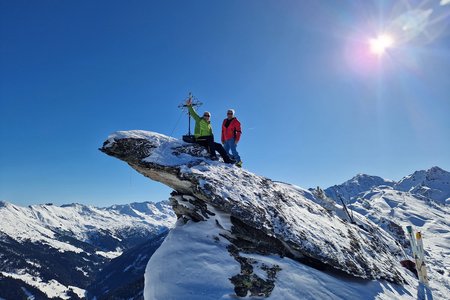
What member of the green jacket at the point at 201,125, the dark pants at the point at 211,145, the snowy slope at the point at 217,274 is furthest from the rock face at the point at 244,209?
the green jacket at the point at 201,125

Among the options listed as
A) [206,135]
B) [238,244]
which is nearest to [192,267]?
[238,244]

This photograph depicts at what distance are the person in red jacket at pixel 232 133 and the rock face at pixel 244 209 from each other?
245 cm

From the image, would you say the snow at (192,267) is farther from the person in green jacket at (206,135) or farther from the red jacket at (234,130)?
the red jacket at (234,130)

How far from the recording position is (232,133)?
20719 millimetres

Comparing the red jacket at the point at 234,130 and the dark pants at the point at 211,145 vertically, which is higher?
the red jacket at the point at 234,130

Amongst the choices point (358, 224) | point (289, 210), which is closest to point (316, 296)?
point (289, 210)

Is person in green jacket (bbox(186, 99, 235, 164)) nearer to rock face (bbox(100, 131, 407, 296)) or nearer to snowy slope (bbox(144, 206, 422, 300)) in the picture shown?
rock face (bbox(100, 131, 407, 296))

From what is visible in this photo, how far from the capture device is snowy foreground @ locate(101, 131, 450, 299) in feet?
43.4

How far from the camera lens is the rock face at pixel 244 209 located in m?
15.1

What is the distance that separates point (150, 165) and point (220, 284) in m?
6.82

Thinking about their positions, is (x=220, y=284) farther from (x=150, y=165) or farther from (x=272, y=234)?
(x=150, y=165)

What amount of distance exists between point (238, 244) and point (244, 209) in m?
1.64

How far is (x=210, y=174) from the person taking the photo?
16016mm

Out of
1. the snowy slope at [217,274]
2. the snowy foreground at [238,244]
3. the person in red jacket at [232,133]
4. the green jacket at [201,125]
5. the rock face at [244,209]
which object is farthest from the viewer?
the person in red jacket at [232,133]
